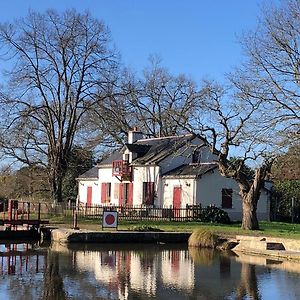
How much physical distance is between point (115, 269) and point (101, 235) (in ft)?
28.7

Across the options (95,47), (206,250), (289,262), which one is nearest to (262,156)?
(206,250)

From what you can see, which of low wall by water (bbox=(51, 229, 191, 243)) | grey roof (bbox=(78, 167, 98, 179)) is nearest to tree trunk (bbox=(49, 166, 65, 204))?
grey roof (bbox=(78, 167, 98, 179))

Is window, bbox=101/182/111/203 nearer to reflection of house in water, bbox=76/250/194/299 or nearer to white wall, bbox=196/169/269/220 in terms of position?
white wall, bbox=196/169/269/220

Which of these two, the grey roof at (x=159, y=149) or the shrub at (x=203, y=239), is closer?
the shrub at (x=203, y=239)

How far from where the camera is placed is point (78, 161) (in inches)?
2250

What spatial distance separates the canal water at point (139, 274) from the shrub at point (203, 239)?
55.2 inches

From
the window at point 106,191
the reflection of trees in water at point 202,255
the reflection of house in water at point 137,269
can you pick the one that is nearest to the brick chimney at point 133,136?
the window at point 106,191

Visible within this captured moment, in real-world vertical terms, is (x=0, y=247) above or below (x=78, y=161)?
below

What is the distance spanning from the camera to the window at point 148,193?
45594 mm

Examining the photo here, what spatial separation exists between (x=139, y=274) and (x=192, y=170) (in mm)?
25335

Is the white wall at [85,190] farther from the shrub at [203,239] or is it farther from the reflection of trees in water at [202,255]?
the reflection of trees in water at [202,255]

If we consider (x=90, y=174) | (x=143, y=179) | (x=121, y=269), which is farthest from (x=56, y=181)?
(x=121, y=269)

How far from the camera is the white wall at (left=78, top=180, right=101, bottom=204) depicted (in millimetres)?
51969

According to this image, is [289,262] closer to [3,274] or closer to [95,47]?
[3,274]
